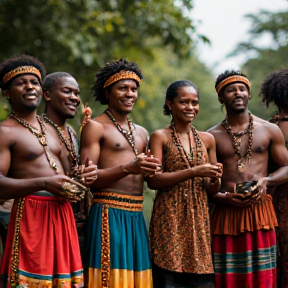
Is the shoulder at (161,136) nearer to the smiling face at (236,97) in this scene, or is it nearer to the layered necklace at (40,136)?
the smiling face at (236,97)

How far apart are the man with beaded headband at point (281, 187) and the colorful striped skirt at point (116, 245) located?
65.1 inches

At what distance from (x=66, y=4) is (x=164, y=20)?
1.76 metres

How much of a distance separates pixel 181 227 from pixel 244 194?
2.28ft

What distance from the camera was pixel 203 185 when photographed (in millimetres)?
5199

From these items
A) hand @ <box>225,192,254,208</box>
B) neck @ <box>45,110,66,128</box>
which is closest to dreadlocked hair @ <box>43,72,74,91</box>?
neck @ <box>45,110,66,128</box>

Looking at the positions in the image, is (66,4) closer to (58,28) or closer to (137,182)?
(58,28)

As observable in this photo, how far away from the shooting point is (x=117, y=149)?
5.01 metres

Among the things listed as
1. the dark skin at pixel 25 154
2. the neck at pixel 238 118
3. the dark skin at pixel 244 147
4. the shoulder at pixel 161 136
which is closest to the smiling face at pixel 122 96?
the shoulder at pixel 161 136

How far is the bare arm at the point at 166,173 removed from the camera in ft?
15.9

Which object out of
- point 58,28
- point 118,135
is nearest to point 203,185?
point 118,135

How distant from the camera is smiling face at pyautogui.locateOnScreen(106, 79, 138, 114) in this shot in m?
5.18

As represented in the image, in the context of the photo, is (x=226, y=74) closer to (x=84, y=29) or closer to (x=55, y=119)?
(x=55, y=119)

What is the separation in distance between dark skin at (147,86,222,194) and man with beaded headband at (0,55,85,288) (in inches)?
36.0

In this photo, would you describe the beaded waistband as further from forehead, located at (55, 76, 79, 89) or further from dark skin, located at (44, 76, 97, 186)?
forehead, located at (55, 76, 79, 89)
